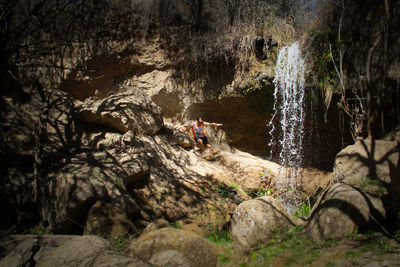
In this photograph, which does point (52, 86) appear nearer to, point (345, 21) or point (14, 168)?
point (14, 168)

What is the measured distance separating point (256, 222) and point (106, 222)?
2444 millimetres

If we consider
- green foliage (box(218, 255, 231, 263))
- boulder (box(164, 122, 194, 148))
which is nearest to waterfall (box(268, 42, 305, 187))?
boulder (box(164, 122, 194, 148))

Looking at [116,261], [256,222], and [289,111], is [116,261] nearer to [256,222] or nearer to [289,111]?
[256,222]

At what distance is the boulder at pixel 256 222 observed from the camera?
12.2 feet

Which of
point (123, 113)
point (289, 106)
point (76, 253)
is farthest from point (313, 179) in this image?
point (76, 253)

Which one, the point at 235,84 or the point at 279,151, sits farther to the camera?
the point at 279,151

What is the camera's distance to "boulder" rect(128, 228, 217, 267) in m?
3.36

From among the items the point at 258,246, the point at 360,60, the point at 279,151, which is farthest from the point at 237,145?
the point at 258,246

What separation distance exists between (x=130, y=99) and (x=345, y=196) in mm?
5372

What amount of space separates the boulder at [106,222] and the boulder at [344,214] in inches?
113

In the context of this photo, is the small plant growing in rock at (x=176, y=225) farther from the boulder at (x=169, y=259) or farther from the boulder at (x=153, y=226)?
the boulder at (x=169, y=259)

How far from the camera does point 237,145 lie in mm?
8383

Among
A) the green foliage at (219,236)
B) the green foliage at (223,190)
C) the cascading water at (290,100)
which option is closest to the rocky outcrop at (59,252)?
the green foliage at (219,236)

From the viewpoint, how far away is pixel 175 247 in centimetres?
343
